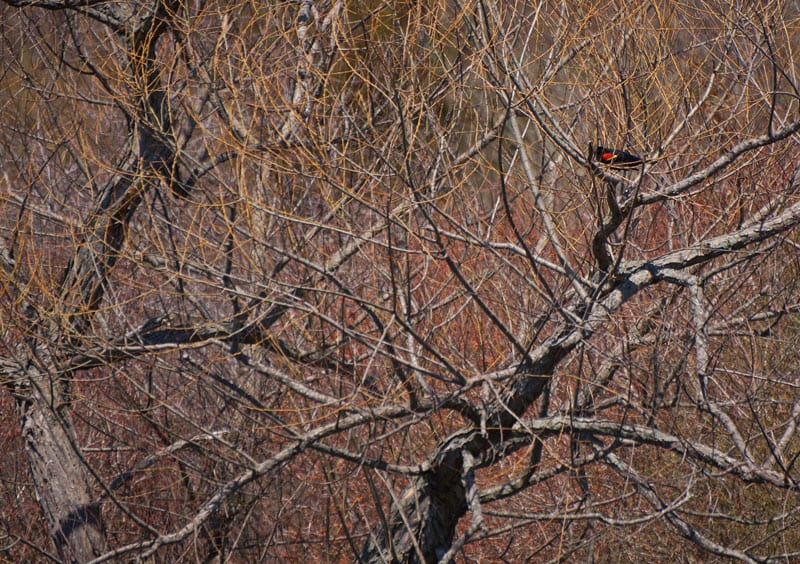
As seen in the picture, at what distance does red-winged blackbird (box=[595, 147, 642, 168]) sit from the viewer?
2.96 m

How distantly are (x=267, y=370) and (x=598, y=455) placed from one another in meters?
1.54

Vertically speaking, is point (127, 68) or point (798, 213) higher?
point (127, 68)

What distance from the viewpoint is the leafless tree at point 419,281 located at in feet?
10.9

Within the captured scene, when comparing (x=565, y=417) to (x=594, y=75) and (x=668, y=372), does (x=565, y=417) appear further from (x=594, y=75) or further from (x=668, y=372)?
(x=594, y=75)

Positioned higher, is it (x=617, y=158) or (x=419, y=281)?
(x=419, y=281)

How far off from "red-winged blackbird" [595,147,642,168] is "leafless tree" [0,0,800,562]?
0.11 ft

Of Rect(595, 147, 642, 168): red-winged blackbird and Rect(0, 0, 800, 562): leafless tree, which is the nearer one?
Rect(595, 147, 642, 168): red-winged blackbird

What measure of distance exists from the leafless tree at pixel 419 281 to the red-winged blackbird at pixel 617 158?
0.11ft

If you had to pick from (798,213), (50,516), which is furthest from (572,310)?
(50,516)

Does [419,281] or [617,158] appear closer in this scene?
[617,158]

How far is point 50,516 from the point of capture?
506 centimetres

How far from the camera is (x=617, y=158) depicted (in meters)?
3.07

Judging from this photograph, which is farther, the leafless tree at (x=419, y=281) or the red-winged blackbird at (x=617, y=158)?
the leafless tree at (x=419, y=281)

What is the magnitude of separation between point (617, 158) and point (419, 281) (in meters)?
2.00
